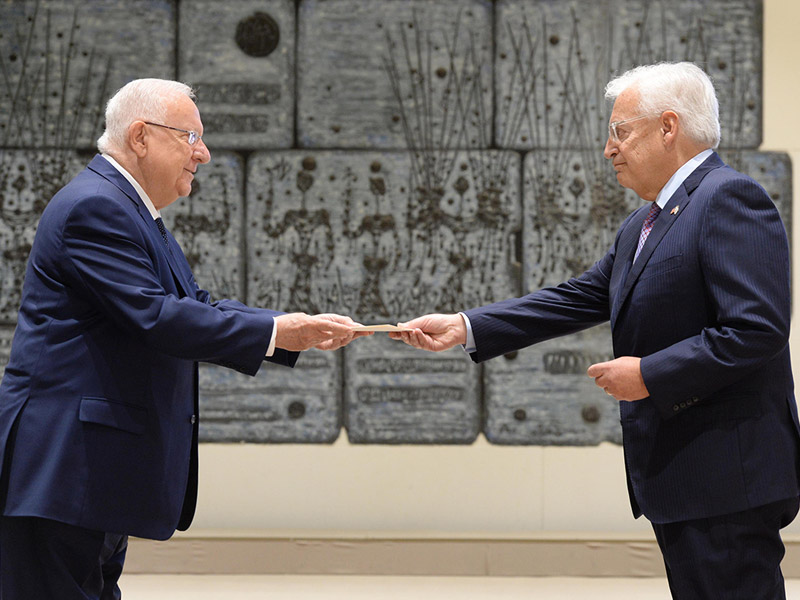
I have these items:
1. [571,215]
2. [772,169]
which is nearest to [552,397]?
[571,215]

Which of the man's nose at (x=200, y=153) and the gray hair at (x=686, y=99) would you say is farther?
the man's nose at (x=200, y=153)

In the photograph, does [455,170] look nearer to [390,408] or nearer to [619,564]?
[390,408]

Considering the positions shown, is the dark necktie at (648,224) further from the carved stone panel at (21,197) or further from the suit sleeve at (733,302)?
the carved stone panel at (21,197)

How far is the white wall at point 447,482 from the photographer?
4422mm

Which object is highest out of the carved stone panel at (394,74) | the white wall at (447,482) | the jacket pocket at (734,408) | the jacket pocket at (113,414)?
the carved stone panel at (394,74)

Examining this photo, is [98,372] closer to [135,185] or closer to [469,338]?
[135,185]

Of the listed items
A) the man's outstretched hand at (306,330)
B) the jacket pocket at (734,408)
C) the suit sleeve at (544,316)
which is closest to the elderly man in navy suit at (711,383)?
the jacket pocket at (734,408)

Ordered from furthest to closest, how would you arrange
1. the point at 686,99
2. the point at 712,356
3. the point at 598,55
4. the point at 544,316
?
the point at 598,55
the point at 544,316
the point at 686,99
the point at 712,356

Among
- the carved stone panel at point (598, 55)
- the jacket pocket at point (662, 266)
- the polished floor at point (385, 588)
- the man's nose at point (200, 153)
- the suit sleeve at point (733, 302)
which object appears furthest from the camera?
the carved stone panel at point (598, 55)

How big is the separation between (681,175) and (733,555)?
948 mm

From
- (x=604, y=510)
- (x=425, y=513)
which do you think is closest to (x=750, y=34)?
(x=604, y=510)

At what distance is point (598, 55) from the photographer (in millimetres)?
4422

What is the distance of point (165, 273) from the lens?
7.92 ft

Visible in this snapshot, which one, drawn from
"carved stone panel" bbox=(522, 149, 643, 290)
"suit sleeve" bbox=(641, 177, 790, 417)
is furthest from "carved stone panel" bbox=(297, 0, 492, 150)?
"suit sleeve" bbox=(641, 177, 790, 417)
